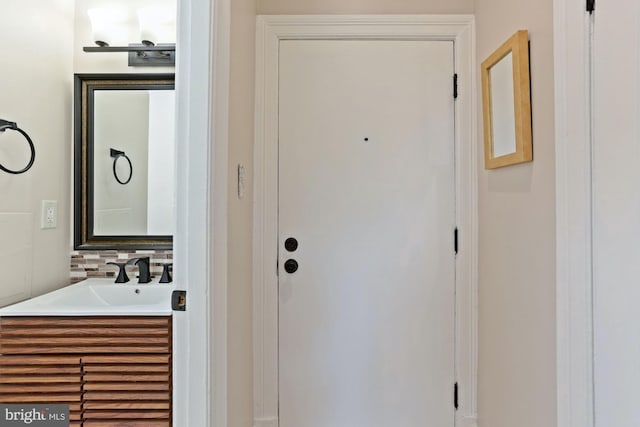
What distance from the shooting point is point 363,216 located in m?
1.88

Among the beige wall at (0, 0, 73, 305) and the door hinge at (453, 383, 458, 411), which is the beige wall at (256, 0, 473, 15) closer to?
the beige wall at (0, 0, 73, 305)

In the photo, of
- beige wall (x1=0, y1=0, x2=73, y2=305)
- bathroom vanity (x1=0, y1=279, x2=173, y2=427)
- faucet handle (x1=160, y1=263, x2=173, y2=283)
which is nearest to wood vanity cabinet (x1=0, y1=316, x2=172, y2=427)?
bathroom vanity (x1=0, y1=279, x2=173, y2=427)

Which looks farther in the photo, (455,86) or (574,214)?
(455,86)

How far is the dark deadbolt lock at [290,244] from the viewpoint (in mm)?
1879

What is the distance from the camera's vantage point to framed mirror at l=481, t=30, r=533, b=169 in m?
1.37

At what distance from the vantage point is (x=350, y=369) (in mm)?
1875

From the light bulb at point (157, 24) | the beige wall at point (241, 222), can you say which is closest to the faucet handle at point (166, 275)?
the beige wall at point (241, 222)

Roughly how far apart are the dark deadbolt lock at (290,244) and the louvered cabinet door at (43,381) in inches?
37.0

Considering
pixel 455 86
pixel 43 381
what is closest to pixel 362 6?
pixel 455 86

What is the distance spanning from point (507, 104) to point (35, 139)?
6.52 feet

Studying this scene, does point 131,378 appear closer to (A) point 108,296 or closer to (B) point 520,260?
(A) point 108,296

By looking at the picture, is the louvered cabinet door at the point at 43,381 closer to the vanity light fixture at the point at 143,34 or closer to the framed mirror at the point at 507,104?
the vanity light fixture at the point at 143,34

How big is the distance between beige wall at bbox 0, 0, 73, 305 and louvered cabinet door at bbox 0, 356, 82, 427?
0.31 metres

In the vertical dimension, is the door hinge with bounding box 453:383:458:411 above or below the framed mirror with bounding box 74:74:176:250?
below
